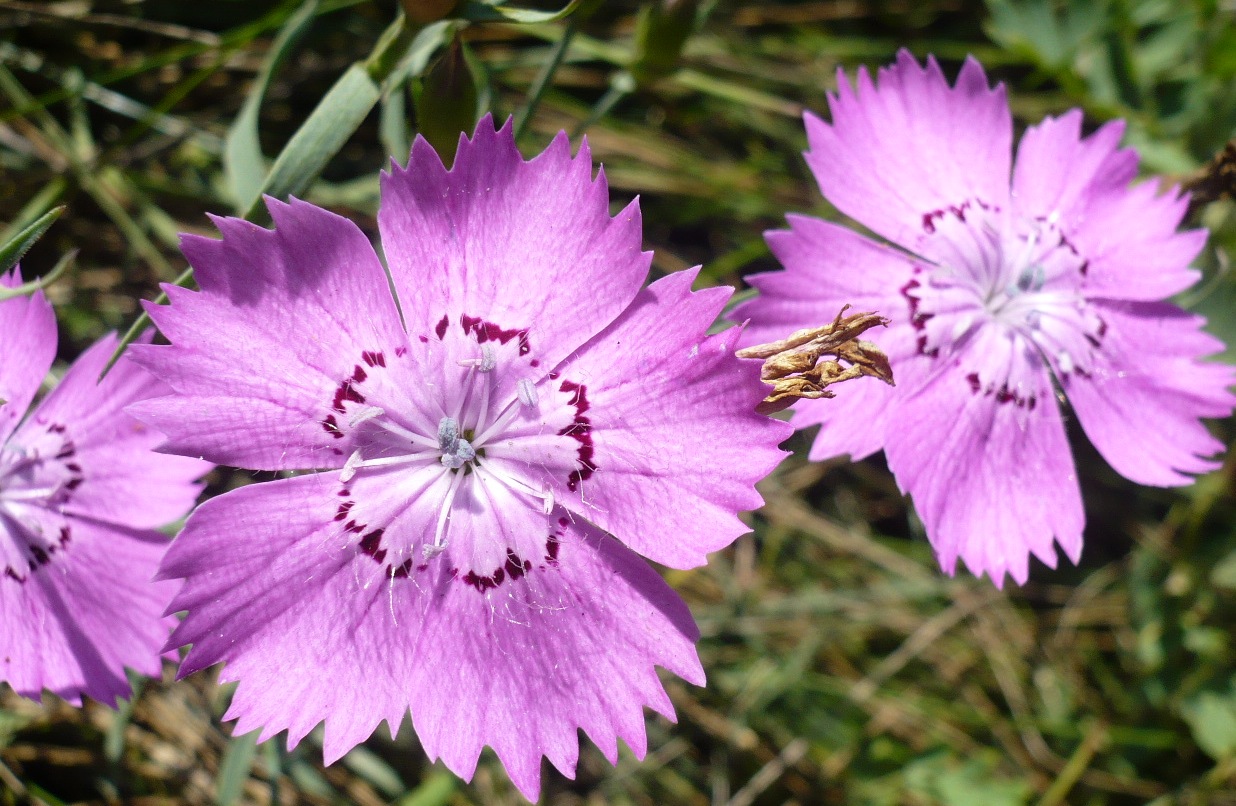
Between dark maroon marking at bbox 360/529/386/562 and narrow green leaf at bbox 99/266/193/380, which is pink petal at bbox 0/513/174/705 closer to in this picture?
narrow green leaf at bbox 99/266/193/380

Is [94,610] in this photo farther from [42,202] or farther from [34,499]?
[42,202]

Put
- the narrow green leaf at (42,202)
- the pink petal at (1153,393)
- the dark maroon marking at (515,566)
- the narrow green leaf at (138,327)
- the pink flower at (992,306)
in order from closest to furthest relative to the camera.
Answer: the dark maroon marking at (515,566), the narrow green leaf at (138,327), the pink flower at (992,306), the pink petal at (1153,393), the narrow green leaf at (42,202)

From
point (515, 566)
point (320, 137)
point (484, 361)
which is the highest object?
point (320, 137)

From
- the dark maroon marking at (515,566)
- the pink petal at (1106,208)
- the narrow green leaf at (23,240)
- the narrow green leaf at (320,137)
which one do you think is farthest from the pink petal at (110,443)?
the pink petal at (1106,208)

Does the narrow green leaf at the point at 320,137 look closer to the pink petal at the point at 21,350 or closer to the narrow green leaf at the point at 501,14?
the narrow green leaf at the point at 501,14

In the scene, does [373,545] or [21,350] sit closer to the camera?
[373,545]

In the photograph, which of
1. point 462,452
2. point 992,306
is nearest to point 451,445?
point 462,452

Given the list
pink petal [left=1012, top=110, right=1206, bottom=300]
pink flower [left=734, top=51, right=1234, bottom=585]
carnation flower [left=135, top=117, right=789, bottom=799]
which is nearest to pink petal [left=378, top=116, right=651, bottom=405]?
carnation flower [left=135, top=117, right=789, bottom=799]
